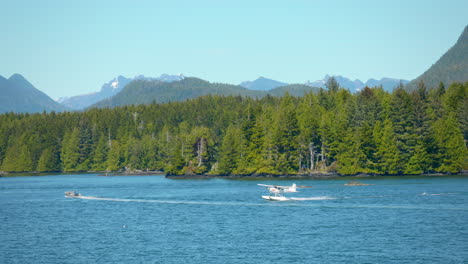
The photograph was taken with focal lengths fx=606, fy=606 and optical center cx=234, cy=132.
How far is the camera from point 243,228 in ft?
215

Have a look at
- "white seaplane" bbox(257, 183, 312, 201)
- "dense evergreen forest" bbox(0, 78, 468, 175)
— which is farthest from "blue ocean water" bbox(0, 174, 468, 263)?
"dense evergreen forest" bbox(0, 78, 468, 175)

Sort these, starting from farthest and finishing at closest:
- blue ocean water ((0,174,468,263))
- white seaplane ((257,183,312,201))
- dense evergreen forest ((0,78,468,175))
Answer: dense evergreen forest ((0,78,468,175)) → white seaplane ((257,183,312,201)) → blue ocean water ((0,174,468,263))

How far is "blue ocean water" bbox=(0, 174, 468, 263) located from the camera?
51156 mm

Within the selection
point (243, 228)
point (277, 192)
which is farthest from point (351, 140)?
point (243, 228)

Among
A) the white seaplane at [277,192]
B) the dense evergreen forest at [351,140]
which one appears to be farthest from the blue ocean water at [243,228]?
the dense evergreen forest at [351,140]

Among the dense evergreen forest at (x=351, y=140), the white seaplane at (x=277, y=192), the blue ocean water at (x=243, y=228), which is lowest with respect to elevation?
the blue ocean water at (x=243, y=228)

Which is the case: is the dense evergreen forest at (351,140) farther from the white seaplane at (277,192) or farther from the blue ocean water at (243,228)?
the white seaplane at (277,192)

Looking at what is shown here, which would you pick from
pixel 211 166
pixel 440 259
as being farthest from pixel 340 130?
pixel 440 259

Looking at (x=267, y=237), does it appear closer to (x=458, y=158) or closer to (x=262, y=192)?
(x=262, y=192)

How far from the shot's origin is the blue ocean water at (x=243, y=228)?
51.2m

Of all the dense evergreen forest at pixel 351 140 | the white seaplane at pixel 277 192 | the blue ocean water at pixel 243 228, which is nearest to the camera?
the blue ocean water at pixel 243 228

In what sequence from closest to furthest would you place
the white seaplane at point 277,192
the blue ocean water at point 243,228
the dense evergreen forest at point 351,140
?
the blue ocean water at point 243,228 < the white seaplane at point 277,192 < the dense evergreen forest at point 351,140

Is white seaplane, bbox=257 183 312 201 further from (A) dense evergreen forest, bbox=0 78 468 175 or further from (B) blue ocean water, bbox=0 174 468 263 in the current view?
(A) dense evergreen forest, bbox=0 78 468 175

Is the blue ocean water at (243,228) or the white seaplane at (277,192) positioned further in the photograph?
the white seaplane at (277,192)
